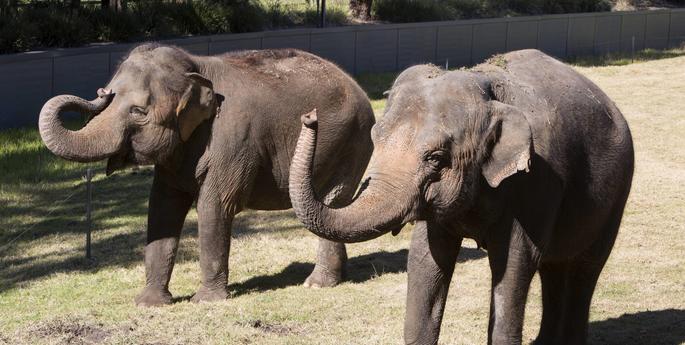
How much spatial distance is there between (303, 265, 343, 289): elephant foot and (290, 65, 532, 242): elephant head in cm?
453

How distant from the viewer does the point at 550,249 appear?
785 centimetres

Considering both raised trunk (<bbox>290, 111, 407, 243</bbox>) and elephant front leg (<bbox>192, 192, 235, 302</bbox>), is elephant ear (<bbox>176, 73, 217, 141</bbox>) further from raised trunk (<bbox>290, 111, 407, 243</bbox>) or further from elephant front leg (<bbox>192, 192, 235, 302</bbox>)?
raised trunk (<bbox>290, 111, 407, 243</bbox>)

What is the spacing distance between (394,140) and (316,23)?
73.9ft

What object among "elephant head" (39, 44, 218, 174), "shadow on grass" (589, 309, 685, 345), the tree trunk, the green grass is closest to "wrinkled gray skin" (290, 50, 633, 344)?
"shadow on grass" (589, 309, 685, 345)

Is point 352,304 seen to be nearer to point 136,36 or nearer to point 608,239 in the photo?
point 608,239

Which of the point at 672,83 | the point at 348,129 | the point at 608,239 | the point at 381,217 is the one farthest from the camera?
the point at 672,83

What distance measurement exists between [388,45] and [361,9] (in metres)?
2.40

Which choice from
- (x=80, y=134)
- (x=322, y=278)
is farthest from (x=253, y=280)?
(x=80, y=134)

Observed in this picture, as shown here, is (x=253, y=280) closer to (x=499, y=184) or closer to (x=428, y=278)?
(x=428, y=278)

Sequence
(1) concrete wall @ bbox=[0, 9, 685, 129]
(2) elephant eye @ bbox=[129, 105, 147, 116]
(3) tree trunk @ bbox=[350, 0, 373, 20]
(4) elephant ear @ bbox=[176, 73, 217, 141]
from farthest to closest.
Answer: (3) tree trunk @ bbox=[350, 0, 373, 20] → (1) concrete wall @ bbox=[0, 9, 685, 129] → (4) elephant ear @ bbox=[176, 73, 217, 141] → (2) elephant eye @ bbox=[129, 105, 147, 116]

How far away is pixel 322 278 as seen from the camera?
37.3ft

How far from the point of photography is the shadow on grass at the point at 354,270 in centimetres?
1147

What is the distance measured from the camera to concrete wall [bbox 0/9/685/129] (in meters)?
20.2

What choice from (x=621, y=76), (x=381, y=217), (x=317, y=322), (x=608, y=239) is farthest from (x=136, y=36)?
(x=381, y=217)
